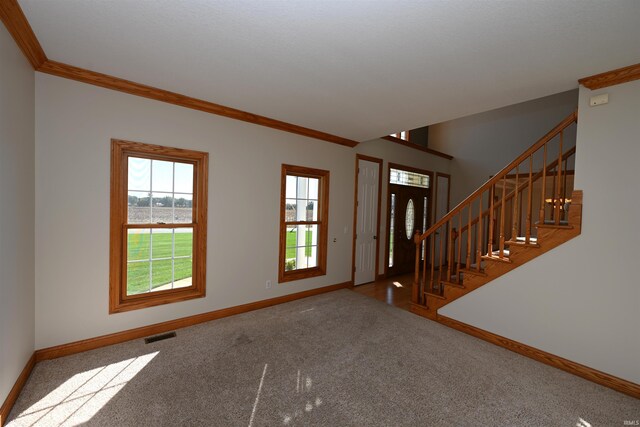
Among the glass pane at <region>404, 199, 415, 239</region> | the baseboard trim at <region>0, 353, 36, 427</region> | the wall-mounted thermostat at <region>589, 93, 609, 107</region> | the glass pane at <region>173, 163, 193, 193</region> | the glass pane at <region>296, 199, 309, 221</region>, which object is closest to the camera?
the baseboard trim at <region>0, 353, 36, 427</region>

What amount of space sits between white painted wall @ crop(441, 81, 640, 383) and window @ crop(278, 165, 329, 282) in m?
2.67

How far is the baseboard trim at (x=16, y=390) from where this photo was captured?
169cm

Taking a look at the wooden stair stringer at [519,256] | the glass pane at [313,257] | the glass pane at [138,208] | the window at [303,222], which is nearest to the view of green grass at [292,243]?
the window at [303,222]

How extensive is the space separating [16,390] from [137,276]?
45.3 inches

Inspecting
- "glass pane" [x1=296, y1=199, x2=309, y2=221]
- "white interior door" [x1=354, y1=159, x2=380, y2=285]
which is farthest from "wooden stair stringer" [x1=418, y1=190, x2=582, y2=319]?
"glass pane" [x1=296, y1=199, x2=309, y2=221]

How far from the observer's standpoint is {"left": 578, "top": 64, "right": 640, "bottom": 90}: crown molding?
2118mm

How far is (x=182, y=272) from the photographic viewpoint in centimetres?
314

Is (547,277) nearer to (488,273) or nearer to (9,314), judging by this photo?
(488,273)

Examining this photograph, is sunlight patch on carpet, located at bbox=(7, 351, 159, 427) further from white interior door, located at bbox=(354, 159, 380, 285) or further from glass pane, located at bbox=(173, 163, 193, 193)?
white interior door, located at bbox=(354, 159, 380, 285)

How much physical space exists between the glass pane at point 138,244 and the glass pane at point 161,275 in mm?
139

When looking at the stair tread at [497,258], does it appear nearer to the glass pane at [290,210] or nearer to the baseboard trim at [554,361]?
the baseboard trim at [554,361]

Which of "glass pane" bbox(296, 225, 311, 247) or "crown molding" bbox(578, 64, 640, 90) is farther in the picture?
"glass pane" bbox(296, 225, 311, 247)

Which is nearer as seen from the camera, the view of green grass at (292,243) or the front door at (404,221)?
the view of green grass at (292,243)

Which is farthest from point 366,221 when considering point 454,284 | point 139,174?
point 139,174
